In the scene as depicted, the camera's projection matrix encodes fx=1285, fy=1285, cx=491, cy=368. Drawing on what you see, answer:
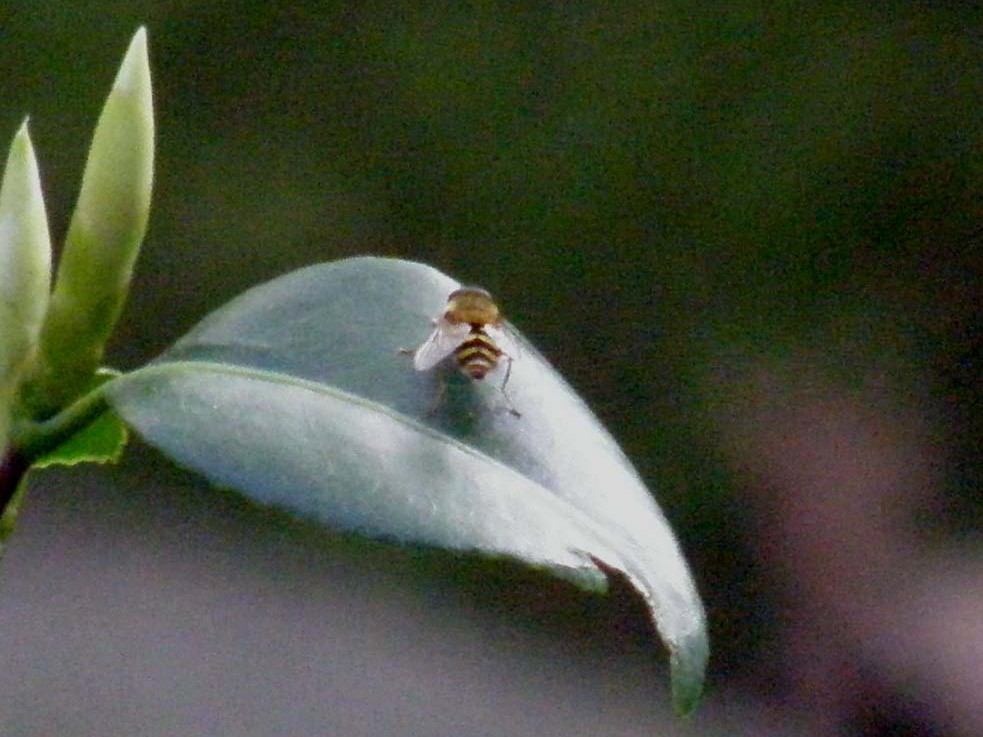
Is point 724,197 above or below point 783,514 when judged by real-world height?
above

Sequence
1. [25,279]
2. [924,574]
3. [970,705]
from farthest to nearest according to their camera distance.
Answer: [924,574] < [970,705] < [25,279]

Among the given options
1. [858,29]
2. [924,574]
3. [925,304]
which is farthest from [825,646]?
[858,29]

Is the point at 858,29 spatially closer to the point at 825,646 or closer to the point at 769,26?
the point at 769,26

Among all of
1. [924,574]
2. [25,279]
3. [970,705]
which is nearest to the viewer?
[25,279]

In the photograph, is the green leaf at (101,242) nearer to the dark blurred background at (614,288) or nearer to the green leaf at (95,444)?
the green leaf at (95,444)

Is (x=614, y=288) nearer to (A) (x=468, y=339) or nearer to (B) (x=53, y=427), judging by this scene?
(A) (x=468, y=339)

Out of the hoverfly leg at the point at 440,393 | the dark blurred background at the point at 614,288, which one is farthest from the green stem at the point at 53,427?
the dark blurred background at the point at 614,288

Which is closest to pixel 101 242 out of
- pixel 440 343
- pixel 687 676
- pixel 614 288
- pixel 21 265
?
pixel 21 265
